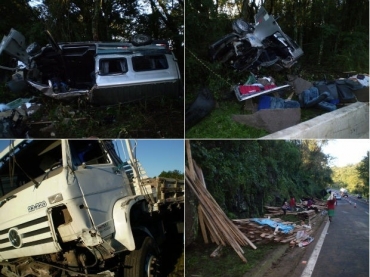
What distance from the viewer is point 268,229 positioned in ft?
8.87

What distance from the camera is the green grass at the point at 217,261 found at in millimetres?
2609

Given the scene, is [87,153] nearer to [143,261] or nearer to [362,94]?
[143,261]

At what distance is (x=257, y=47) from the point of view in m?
2.79

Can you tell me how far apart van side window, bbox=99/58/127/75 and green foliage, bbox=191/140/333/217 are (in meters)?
0.81

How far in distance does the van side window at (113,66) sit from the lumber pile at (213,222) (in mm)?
928

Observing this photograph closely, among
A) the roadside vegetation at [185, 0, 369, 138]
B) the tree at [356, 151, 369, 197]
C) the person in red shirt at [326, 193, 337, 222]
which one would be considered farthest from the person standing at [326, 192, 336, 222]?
the roadside vegetation at [185, 0, 369, 138]

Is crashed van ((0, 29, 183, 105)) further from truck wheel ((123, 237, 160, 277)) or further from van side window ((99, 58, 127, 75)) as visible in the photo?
truck wheel ((123, 237, 160, 277))

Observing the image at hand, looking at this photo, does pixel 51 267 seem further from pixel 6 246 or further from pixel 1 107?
pixel 1 107

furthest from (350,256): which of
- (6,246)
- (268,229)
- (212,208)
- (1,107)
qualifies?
(1,107)

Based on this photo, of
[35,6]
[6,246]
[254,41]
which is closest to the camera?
[6,246]

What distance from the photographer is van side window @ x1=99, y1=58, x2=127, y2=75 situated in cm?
262

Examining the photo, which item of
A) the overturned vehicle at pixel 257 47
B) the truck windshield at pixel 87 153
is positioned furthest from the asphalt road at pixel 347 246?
the truck windshield at pixel 87 153

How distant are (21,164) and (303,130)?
6.92ft

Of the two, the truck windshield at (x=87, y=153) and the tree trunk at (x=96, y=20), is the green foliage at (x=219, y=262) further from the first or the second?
the tree trunk at (x=96, y=20)
